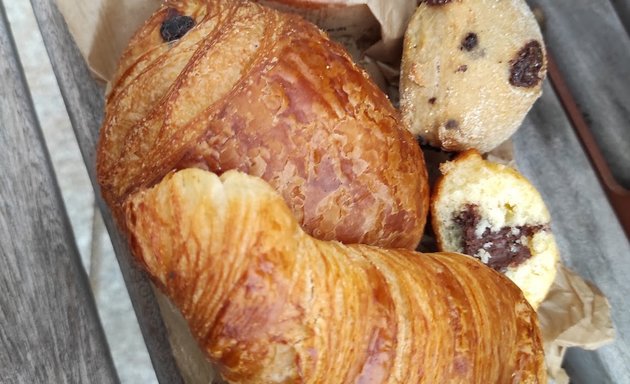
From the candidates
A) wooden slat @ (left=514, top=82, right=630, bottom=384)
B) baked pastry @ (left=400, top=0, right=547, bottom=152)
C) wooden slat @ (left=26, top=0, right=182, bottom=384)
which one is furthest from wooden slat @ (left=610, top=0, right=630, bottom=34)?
wooden slat @ (left=26, top=0, right=182, bottom=384)

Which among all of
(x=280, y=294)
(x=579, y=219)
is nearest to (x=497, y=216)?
(x=579, y=219)

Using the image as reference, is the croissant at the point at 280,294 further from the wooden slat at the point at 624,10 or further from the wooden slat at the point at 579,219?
the wooden slat at the point at 624,10

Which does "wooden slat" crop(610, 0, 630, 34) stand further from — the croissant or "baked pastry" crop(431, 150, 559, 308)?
the croissant

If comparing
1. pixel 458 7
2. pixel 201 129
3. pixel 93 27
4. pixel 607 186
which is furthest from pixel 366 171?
pixel 607 186

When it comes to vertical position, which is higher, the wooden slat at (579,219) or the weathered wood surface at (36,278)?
the wooden slat at (579,219)

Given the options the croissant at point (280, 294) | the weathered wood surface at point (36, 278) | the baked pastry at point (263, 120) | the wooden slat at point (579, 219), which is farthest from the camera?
the wooden slat at point (579, 219)

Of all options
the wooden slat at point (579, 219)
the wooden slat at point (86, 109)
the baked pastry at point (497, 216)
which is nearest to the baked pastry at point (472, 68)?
the baked pastry at point (497, 216)

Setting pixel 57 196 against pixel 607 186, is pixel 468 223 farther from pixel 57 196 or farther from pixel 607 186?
pixel 57 196
